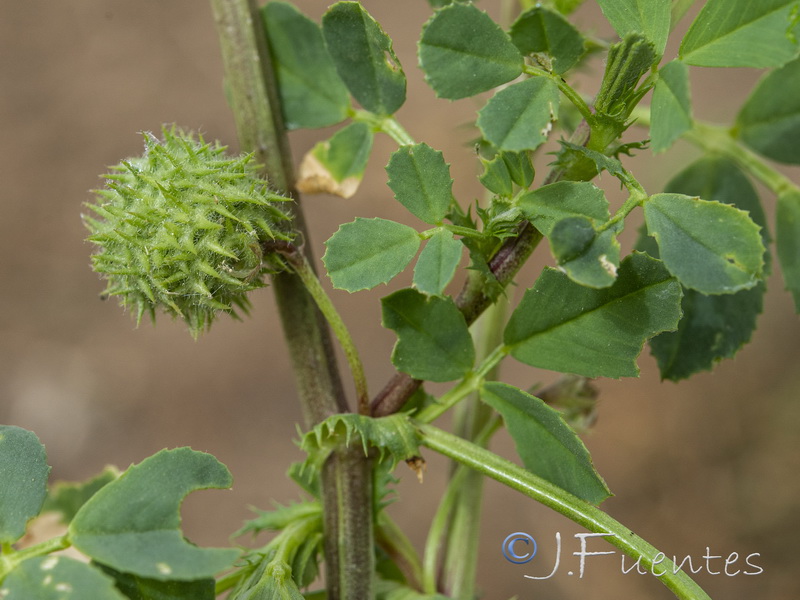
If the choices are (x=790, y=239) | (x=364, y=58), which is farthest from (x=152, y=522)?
(x=790, y=239)

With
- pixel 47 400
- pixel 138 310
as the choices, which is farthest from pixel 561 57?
pixel 47 400

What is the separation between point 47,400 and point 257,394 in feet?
3.72

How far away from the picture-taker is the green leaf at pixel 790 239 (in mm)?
1611

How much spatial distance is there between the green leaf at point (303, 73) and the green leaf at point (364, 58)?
0.20m

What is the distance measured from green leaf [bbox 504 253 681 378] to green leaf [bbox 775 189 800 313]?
20.3 inches

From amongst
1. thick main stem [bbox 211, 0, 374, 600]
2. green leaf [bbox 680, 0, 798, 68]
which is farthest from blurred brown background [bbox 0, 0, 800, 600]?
green leaf [bbox 680, 0, 798, 68]

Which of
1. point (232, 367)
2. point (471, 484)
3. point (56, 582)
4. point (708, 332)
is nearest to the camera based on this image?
point (56, 582)

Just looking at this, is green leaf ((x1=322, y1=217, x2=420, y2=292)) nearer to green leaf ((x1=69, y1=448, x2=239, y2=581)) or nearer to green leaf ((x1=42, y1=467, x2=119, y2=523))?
green leaf ((x1=69, y1=448, x2=239, y2=581))

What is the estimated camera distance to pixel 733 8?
1.11 m

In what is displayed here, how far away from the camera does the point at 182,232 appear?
1146mm

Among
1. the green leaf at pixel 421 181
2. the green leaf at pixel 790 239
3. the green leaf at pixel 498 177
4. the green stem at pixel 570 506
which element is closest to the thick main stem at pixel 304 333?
the green stem at pixel 570 506

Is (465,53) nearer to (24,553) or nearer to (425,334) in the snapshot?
(425,334)

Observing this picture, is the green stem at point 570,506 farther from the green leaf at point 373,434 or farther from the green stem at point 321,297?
the green stem at point 321,297

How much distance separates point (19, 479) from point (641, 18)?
1131mm
